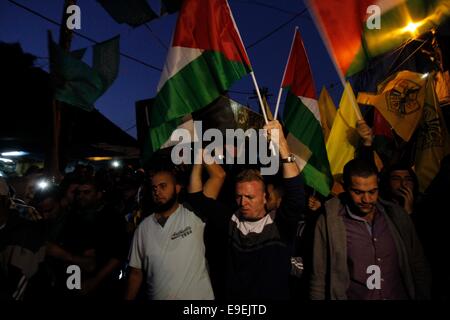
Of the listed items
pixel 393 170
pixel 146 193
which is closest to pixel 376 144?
pixel 393 170

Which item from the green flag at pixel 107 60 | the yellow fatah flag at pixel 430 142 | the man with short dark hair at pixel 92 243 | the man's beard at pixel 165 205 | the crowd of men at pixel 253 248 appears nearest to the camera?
the crowd of men at pixel 253 248

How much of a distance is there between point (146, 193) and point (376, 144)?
11.9 ft

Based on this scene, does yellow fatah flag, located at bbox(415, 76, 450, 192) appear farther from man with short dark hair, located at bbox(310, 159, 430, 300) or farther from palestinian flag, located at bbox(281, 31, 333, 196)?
man with short dark hair, located at bbox(310, 159, 430, 300)

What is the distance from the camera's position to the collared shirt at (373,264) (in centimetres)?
307

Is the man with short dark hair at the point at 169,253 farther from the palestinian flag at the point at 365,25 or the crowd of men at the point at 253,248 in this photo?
the palestinian flag at the point at 365,25

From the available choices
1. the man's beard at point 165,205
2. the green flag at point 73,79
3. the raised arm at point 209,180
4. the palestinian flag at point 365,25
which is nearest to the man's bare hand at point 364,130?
the palestinian flag at point 365,25

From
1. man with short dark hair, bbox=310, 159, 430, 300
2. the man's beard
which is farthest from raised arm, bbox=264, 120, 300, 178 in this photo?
the man's beard

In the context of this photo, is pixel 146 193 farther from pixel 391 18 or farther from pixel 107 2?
pixel 391 18

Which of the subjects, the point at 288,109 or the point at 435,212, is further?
the point at 288,109

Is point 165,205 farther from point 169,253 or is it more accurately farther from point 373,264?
point 373,264

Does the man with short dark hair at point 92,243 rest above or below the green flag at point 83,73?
below

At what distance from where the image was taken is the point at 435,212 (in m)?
3.74

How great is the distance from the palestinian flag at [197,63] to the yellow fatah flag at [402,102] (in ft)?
6.76

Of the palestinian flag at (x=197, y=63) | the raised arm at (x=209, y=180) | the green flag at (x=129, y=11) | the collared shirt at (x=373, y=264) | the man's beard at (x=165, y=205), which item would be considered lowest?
the collared shirt at (x=373, y=264)
